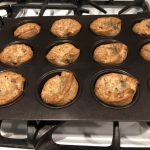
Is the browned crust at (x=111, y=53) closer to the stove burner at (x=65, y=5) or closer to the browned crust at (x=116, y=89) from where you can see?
the browned crust at (x=116, y=89)

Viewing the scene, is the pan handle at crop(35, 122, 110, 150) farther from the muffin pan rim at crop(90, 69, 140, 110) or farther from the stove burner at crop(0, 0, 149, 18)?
the stove burner at crop(0, 0, 149, 18)

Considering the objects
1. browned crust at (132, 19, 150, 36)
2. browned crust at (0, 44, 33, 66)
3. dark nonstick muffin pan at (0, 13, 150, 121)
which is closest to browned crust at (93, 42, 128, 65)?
dark nonstick muffin pan at (0, 13, 150, 121)

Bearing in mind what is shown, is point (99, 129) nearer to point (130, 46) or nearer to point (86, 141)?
point (86, 141)

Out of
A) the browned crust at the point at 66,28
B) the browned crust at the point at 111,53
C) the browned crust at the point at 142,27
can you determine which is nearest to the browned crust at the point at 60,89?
the browned crust at the point at 111,53

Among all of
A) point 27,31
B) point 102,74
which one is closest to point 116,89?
point 102,74

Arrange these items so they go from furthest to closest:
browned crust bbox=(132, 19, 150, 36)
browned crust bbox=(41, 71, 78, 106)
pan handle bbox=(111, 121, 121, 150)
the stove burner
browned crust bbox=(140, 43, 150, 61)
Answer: the stove burner → browned crust bbox=(132, 19, 150, 36) → browned crust bbox=(140, 43, 150, 61) → browned crust bbox=(41, 71, 78, 106) → pan handle bbox=(111, 121, 121, 150)

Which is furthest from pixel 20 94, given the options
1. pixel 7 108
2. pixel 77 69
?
pixel 77 69
